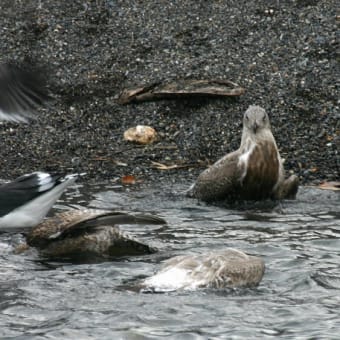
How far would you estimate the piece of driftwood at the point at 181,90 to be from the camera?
11.6 metres

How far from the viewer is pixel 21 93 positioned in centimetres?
811

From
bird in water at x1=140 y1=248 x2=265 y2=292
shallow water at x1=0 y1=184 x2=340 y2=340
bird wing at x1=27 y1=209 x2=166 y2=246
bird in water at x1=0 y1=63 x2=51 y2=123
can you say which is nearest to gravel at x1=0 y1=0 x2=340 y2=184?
shallow water at x1=0 y1=184 x2=340 y2=340

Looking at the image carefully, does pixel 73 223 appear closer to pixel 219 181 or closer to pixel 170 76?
pixel 219 181

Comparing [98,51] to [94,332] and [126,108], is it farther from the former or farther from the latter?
[94,332]

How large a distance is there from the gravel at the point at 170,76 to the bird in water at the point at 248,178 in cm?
67

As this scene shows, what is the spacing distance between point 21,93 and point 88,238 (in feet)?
3.86

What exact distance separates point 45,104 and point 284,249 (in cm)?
208

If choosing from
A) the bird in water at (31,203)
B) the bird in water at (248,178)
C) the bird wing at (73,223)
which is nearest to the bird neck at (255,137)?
the bird in water at (248,178)

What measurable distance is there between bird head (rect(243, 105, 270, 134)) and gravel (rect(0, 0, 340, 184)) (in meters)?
0.74

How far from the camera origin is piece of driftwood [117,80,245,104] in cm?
1162

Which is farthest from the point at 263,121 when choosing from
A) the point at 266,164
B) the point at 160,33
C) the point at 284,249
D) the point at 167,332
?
the point at 167,332

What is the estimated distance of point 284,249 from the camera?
821 centimetres

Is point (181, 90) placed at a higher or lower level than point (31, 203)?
higher

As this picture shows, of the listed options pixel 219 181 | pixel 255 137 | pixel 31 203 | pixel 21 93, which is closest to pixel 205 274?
pixel 21 93
